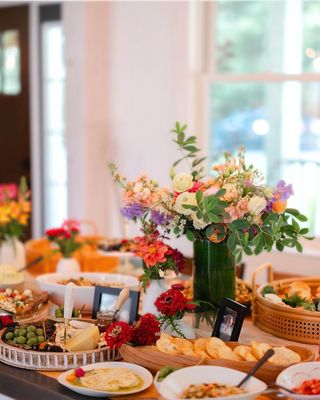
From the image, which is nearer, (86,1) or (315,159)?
(315,159)

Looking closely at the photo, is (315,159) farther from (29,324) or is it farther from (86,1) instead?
(29,324)

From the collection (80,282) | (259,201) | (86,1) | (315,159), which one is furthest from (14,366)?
(86,1)

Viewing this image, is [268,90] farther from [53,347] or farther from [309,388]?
[309,388]

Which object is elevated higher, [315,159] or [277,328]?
[315,159]

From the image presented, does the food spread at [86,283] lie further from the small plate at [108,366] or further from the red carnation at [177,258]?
the small plate at [108,366]

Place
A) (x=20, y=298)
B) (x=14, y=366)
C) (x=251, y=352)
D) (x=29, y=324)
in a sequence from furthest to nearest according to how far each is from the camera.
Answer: (x=20, y=298)
(x=29, y=324)
(x=14, y=366)
(x=251, y=352)

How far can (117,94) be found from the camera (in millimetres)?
5070

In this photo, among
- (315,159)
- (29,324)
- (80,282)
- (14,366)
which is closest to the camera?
(14,366)

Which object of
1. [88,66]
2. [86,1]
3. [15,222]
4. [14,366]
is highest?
[86,1]

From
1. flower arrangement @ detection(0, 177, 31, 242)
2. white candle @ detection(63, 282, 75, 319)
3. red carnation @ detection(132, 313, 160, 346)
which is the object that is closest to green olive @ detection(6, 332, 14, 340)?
white candle @ detection(63, 282, 75, 319)

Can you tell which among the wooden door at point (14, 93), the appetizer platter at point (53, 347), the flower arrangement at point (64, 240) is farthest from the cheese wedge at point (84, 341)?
the wooden door at point (14, 93)

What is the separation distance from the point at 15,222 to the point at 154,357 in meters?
1.68

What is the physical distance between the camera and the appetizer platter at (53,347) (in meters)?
2.17

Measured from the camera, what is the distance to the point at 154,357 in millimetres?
2102
